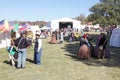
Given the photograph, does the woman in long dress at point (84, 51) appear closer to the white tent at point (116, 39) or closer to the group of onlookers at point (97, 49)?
the group of onlookers at point (97, 49)

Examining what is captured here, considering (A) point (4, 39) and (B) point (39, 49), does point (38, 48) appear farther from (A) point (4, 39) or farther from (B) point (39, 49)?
(A) point (4, 39)

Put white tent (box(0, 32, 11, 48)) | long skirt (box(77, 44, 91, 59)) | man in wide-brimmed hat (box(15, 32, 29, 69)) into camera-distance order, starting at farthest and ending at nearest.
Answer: white tent (box(0, 32, 11, 48))
long skirt (box(77, 44, 91, 59))
man in wide-brimmed hat (box(15, 32, 29, 69))

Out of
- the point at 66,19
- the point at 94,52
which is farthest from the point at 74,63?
the point at 66,19

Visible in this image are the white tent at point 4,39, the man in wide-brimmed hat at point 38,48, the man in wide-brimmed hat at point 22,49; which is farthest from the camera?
the white tent at point 4,39

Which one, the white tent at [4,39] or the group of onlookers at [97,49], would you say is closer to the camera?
the group of onlookers at [97,49]

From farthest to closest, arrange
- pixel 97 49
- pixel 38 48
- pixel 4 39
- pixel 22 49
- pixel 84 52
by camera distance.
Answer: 1. pixel 4 39
2. pixel 97 49
3. pixel 84 52
4. pixel 38 48
5. pixel 22 49

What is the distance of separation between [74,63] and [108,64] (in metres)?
1.74

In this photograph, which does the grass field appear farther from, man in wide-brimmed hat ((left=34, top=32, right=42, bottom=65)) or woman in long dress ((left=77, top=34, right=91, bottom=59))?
woman in long dress ((left=77, top=34, right=91, bottom=59))

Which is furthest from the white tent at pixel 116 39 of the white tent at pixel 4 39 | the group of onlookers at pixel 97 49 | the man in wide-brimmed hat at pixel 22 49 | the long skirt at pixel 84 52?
the man in wide-brimmed hat at pixel 22 49

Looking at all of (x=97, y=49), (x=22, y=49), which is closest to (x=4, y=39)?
(x=97, y=49)

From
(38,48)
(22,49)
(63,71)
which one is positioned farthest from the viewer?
(38,48)

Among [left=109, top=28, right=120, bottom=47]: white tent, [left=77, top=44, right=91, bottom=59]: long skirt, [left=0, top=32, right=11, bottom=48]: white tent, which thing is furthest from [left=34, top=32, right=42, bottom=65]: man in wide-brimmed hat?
[left=109, top=28, right=120, bottom=47]: white tent

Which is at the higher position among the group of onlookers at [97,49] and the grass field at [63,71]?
the group of onlookers at [97,49]

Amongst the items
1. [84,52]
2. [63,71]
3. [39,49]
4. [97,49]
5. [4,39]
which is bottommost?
[63,71]
